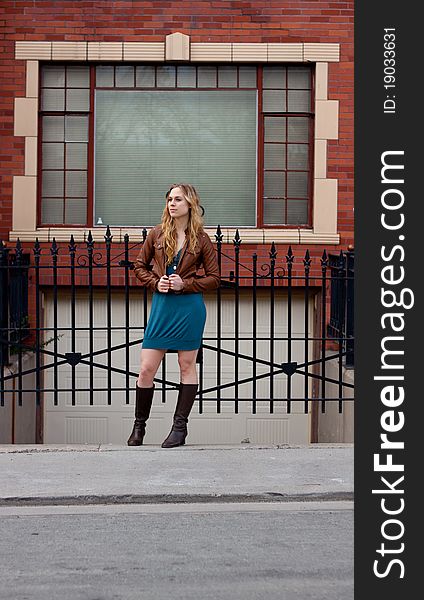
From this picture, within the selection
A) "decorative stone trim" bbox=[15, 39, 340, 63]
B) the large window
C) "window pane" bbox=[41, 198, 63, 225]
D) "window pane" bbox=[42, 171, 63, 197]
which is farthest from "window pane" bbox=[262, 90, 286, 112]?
"window pane" bbox=[41, 198, 63, 225]

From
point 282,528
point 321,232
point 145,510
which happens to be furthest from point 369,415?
point 321,232

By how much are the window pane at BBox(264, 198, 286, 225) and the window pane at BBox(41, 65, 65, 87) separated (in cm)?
281

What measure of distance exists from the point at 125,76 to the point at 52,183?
154 centimetres

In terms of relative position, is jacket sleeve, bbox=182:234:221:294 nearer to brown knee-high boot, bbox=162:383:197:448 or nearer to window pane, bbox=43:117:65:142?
brown knee-high boot, bbox=162:383:197:448

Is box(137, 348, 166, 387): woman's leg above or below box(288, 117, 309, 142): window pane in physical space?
below

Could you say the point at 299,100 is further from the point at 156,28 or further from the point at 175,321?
the point at 175,321

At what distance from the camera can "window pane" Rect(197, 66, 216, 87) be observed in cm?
1408

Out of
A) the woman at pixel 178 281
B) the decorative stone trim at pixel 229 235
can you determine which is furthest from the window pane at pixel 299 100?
the woman at pixel 178 281

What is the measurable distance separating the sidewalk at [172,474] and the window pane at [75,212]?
508 cm

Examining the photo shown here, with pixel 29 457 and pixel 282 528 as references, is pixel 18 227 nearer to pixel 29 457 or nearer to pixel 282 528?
pixel 29 457

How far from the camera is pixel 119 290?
553 inches

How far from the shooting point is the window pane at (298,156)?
557 inches

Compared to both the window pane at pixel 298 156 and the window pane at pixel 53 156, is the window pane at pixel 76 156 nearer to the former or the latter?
the window pane at pixel 53 156

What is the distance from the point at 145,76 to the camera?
1407cm
